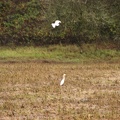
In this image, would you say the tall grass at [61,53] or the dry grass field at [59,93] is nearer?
the dry grass field at [59,93]

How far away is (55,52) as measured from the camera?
1478cm

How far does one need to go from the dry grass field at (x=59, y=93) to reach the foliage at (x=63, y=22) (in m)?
3.87

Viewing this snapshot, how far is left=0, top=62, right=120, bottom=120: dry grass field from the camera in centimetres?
610

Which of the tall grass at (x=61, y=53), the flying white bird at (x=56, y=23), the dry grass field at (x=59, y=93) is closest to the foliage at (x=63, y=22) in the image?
the flying white bird at (x=56, y=23)

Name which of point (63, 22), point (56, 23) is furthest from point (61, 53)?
point (63, 22)

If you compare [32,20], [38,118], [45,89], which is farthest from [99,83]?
[32,20]

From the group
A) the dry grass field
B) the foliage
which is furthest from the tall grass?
the dry grass field

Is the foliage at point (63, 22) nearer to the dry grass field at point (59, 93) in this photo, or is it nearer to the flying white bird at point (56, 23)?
the flying white bird at point (56, 23)

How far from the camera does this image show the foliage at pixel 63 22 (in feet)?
52.4

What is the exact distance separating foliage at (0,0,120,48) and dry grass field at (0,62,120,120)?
3875 millimetres

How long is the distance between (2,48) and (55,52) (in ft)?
7.53

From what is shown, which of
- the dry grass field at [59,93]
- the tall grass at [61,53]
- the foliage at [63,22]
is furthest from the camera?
the foliage at [63,22]

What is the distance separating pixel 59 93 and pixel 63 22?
887 cm

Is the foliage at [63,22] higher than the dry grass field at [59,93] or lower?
higher
